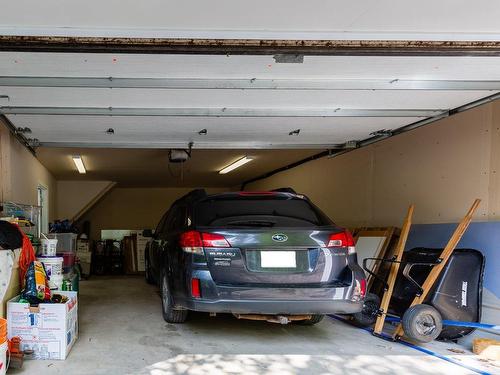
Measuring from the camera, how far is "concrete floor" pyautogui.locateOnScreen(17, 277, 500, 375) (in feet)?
9.27

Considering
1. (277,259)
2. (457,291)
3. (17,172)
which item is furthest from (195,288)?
(17,172)

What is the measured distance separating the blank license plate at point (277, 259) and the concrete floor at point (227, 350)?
2.41ft

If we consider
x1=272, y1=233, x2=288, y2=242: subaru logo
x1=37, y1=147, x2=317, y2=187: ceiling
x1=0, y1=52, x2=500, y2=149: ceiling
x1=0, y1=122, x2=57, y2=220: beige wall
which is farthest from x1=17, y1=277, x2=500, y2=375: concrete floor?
x1=37, y1=147, x2=317, y2=187: ceiling

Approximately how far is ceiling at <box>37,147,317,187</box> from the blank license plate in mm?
3793

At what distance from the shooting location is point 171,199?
13.6 meters

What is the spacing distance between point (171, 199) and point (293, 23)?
11.9m

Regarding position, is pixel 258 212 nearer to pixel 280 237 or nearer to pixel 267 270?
pixel 280 237

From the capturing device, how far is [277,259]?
3.13 meters

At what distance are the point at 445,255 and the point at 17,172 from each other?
5.30m

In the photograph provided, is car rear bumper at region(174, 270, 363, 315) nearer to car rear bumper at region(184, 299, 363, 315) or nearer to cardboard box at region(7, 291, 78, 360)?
car rear bumper at region(184, 299, 363, 315)

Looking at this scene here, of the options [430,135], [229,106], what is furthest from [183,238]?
[430,135]

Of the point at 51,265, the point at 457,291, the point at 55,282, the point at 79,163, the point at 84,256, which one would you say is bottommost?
the point at 84,256

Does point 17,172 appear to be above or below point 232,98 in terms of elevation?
below

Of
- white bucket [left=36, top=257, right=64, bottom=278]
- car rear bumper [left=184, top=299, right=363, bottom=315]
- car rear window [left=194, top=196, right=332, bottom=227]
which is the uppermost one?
car rear window [left=194, top=196, right=332, bottom=227]
